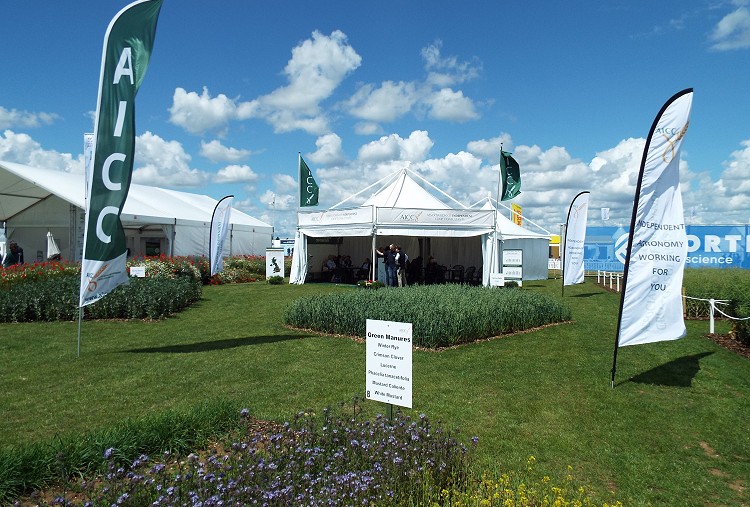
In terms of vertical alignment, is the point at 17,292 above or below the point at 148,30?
below

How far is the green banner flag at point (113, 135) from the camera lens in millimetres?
7715

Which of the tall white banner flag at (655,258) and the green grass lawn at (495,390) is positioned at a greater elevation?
the tall white banner flag at (655,258)

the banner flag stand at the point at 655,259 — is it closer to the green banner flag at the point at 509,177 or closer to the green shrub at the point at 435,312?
the green shrub at the point at 435,312

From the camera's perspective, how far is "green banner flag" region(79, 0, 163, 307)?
304 inches

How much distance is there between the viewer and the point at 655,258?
671 centimetres

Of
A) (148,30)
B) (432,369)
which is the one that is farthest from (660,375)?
(148,30)

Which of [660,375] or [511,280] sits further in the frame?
[511,280]

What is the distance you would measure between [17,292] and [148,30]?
723cm

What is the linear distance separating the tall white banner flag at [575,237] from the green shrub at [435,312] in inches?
246

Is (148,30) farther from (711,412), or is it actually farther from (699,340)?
(699,340)

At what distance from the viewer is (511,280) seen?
20.0 metres

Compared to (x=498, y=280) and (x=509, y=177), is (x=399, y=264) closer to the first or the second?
(x=498, y=280)

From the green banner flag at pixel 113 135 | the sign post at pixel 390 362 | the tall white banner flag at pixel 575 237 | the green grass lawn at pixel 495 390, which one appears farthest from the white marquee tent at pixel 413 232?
the sign post at pixel 390 362

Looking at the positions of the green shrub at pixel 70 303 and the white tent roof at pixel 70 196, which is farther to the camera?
the white tent roof at pixel 70 196
